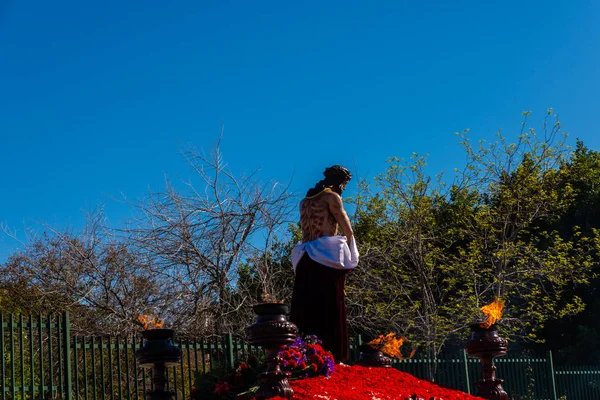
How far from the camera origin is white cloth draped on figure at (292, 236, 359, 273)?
30.4 feet

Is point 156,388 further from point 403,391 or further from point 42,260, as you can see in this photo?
point 42,260

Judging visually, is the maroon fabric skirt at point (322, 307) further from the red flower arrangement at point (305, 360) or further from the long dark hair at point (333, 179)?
the long dark hair at point (333, 179)

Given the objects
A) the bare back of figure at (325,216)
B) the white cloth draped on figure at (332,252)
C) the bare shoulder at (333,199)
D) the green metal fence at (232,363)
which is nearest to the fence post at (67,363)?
the green metal fence at (232,363)

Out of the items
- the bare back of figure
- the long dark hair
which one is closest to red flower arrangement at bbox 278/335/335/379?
the bare back of figure

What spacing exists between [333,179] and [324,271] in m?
1.27

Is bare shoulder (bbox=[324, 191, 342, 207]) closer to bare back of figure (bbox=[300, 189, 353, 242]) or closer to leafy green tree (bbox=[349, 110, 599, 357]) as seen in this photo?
bare back of figure (bbox=[300, 189, 353, 242])

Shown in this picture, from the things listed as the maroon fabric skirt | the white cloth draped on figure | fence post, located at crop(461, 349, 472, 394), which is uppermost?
the white cloth draped on figure

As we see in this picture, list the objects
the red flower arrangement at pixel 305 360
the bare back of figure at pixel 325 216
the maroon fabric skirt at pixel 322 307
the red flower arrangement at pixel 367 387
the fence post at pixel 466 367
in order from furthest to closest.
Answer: the fence post at pixel 466 367
the bare back of figure at pixel 325 216
the maroon fabric skirt at pixel 322 307
the red flower arrangement at pixel 305 360
the red flower arrangement at pixel 367 387

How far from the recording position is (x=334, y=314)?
9234mm

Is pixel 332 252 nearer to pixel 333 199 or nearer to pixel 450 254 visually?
pixel 333 199

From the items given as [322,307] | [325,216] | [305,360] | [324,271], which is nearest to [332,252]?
[324,271]

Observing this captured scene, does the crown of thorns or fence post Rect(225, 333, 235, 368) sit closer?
the crown of thorns

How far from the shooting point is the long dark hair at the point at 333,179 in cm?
978

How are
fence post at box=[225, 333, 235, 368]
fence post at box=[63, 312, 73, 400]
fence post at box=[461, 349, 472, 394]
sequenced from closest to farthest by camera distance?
fence post at box=[63, 312, 73, 400] → fence post at box=[225, 333, 235, 368] → fence post at box=[461, 349, 472, 394]
